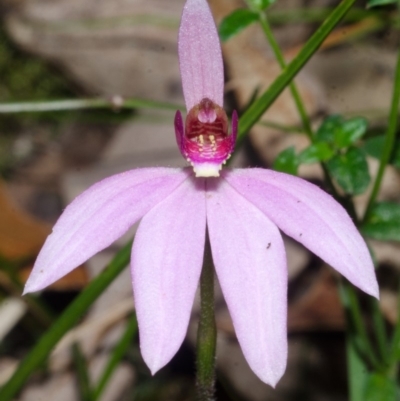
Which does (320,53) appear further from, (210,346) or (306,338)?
(210,346)

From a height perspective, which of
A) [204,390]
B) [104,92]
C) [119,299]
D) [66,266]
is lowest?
[204,390]

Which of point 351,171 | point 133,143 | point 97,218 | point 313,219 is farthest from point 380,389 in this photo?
point 133,143

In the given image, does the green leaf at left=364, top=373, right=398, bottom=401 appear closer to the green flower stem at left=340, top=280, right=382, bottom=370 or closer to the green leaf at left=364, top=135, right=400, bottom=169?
the green flower stem at left=340, top=280, right=382, bottom=370

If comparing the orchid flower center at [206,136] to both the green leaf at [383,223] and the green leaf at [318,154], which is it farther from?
the green leaf at [383,223]

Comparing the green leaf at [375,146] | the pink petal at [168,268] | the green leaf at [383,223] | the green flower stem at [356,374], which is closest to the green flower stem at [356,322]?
the green flower stem at [356,374]

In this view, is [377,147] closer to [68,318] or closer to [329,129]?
[329,129]

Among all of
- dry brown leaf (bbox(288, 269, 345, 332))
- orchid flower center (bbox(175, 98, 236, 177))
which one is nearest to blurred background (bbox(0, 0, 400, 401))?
dry brown leaf (bbox(288, 269, 345, 332))

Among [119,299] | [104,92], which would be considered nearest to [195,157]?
[119,299]
